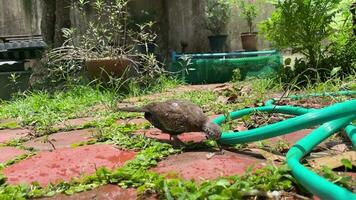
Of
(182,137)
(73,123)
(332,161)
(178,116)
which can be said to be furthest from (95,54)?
(332,161)

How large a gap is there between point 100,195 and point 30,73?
5396 millimetres

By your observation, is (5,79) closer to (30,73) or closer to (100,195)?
(30,73)

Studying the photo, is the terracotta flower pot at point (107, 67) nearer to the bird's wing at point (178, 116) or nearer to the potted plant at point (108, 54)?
the potted plant at point (108, 54)

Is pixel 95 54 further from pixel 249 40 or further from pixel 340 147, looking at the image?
pixel 249 40

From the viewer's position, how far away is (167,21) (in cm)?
952

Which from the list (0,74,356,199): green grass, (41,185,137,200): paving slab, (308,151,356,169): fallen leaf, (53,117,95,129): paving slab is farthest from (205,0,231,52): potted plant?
(41,185,137,200): paving slab

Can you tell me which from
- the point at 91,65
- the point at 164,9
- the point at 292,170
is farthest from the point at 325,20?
the point at 164,9

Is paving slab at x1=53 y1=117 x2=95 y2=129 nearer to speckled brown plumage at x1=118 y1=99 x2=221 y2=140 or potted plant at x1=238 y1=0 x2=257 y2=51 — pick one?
speckled brown plumage at x1=118 y1=99 x2=221 y2=140

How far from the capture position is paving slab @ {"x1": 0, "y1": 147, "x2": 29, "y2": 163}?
2256mm

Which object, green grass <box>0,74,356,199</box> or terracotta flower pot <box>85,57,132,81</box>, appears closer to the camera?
green grass <box>0,74,356,199</box>

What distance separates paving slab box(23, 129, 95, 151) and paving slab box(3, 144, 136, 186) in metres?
0.25

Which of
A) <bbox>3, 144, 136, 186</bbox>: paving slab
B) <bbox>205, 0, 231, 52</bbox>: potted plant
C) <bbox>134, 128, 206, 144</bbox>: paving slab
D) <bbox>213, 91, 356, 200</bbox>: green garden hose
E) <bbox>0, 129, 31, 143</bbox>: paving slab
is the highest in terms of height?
<bbox>205, 0, 231, 52</bbox>: potted plant

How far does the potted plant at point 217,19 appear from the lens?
10258 mm

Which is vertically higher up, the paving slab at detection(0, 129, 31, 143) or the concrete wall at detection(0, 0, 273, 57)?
the concrete wall at detection(0, 0, 273, 57)
